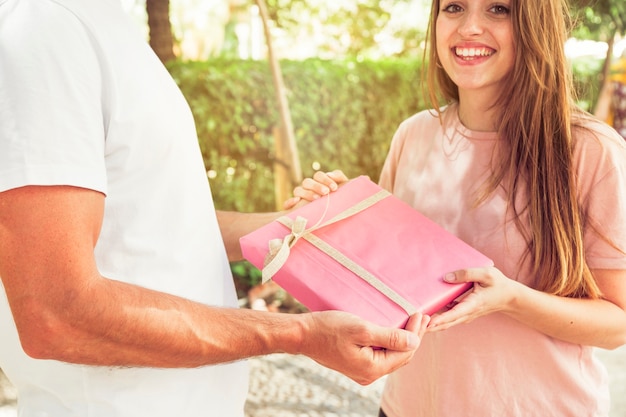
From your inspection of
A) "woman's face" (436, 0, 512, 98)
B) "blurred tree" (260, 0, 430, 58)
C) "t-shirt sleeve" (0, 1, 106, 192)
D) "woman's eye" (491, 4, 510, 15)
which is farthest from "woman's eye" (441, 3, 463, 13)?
"blurred tree" (260, 0, 430, 58)

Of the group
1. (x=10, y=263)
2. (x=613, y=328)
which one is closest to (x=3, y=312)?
(x=10, y=263)

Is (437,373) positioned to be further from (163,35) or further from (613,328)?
(163,35)

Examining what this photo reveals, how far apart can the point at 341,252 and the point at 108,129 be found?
69 centimetres

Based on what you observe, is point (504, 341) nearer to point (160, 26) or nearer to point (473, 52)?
point (473, 52)

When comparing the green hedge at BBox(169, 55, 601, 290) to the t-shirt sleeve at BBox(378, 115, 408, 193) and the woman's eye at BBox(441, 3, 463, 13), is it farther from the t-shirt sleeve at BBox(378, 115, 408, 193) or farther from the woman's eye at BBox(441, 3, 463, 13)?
the woman's eye at BBox(441, 3, 463, 13)

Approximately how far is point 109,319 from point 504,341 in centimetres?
118

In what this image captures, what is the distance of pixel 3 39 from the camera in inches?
44.3

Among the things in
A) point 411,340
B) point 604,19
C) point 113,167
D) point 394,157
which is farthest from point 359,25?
point 113,167

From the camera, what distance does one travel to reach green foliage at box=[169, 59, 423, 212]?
243 inches

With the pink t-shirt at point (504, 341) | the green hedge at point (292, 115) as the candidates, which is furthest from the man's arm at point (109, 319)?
the green hedge at point (292, 115)

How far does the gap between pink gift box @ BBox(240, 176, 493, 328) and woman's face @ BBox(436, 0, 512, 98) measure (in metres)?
0.48

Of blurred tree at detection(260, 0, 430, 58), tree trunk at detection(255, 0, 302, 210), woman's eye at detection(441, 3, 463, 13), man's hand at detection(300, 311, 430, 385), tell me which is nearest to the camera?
man's hand at detection(300, 311, 430, 385)

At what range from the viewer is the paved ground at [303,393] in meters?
4.35

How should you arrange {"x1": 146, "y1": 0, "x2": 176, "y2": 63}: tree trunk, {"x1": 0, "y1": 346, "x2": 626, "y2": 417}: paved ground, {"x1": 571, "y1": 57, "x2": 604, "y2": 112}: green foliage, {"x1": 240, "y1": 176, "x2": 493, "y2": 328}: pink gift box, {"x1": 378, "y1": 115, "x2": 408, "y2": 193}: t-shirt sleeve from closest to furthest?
{"x1": 240, "y1": 176, "x2": 493, "y2": 328}: pink gift box < {"x1": 378, "y1": 115, "x2": 408, "y2": 193}: t-shirt sleeve < {"x1": 0, "y1": 346, "x2": 626, "y2": 417}: paved ground < {"x1": 146, "y1": 0, "x2": 176, "y2": 63}: tree trunk < {"x1": 571, "y1": 57, "x2": 604, "y2": 112}: green foliage
